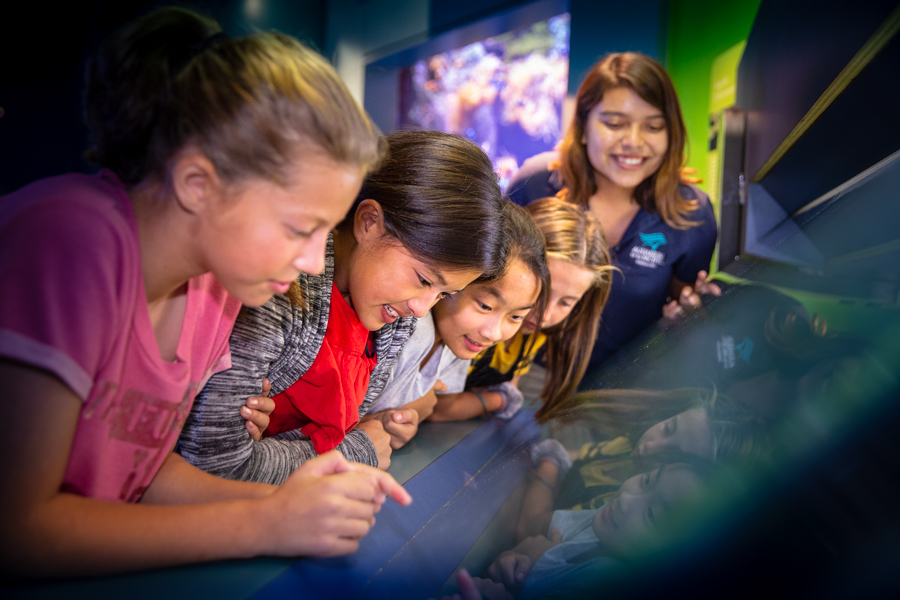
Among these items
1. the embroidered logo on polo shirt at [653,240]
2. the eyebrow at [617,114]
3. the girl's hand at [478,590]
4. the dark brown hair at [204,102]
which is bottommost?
the girl's hand at [478,590]

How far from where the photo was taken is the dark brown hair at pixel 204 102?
1.36 ft

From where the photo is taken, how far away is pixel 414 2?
3139 millimetres

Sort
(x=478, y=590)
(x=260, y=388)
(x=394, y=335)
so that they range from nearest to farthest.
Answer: (x=478, y=590) → (x=260, y=388) → (x=394, y=335)

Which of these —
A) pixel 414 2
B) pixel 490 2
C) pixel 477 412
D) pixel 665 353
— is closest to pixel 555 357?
pixel 477 412

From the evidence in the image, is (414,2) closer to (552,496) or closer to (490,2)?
(490,2)

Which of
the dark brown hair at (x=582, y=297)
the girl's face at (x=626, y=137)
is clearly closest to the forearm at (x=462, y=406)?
the dark brown hair at (x=582, y=297)

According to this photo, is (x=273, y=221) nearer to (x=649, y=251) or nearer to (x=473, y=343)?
(x=473, y=343)

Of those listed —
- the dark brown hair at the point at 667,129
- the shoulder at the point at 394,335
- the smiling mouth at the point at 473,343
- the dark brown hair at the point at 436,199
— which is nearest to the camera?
the dark brown hair at the point at 436,199

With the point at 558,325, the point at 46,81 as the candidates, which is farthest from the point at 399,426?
the point at 46,81

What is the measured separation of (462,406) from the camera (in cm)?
114

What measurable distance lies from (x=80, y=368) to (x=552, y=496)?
51cm

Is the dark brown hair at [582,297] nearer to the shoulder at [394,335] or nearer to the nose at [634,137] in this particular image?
the nose at [634,137]

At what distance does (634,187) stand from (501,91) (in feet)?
9.07

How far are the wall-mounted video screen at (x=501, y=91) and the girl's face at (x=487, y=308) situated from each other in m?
2.79
